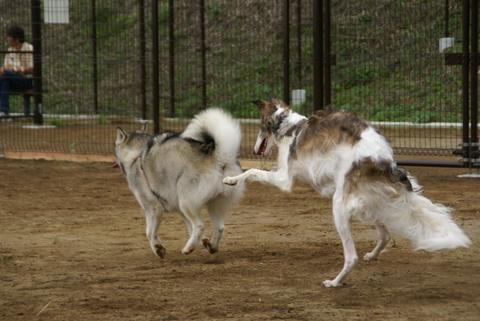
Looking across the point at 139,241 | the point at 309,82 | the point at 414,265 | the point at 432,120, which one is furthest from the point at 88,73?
the point at 414,265

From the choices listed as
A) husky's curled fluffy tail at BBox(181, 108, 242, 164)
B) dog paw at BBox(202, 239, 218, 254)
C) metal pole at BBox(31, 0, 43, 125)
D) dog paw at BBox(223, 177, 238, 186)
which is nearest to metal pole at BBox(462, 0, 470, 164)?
husky's curled fluffy tail at BBox(181, 108, 242, 164)

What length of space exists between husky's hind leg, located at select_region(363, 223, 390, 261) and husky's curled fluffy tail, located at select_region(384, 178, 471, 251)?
0.66m

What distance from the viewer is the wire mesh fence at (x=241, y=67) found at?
1546 centimetres

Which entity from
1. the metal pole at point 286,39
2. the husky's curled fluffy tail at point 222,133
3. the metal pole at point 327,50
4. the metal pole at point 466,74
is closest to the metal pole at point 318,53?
the metal pole at point 327,50

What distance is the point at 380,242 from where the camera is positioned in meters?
7.73

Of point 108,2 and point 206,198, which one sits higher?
point 108,2

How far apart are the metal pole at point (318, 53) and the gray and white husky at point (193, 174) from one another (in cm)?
480

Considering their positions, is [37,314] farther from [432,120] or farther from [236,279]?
[432,120]

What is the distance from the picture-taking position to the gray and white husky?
8.08 m

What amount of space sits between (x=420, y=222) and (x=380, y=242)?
912 mm

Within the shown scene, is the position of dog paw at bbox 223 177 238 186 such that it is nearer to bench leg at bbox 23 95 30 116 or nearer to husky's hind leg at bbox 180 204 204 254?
husky's hind leg at bbox 180 204 204 254

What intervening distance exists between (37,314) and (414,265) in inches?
117

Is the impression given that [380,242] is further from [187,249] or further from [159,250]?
[159,250]

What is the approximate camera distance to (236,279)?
7.34m
